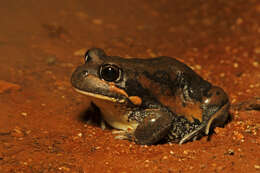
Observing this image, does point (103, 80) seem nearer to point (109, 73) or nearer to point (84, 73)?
point (109, 73)

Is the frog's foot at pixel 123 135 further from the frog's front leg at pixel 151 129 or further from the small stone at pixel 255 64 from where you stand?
the small stone at pixel 255 64

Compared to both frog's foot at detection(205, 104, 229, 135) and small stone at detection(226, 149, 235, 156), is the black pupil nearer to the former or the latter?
frog's foot at detection(205, 104, 229, 135)

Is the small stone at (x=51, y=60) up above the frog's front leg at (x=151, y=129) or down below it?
above

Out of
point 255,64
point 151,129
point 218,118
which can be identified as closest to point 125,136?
point 151,129

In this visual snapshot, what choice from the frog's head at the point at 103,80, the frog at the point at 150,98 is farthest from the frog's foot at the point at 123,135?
the frog's head at the point at 103,80

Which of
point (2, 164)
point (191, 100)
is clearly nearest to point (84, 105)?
point (191, 100)

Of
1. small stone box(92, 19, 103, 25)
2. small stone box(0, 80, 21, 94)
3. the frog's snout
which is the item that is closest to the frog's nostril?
small stone box(0, 80, 21, 94)

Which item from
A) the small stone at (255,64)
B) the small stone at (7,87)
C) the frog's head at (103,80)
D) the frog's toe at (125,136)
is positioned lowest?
the frog's toe at (125,136)
